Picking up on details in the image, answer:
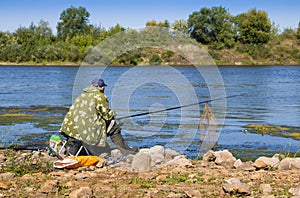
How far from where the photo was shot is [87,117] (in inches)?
356

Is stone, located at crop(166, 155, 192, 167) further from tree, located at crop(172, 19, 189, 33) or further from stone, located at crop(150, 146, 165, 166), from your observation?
tree, located at crop(172, 19, 189, 33)

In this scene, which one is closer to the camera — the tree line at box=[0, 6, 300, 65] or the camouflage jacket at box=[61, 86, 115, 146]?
the camouflage jacket at box=[61, 86, 115, 146]

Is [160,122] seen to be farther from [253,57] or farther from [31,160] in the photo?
[253,57]

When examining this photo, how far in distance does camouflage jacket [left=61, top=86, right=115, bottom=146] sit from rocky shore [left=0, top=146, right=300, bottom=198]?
0.52 metres

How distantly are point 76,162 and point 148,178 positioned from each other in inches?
57.5

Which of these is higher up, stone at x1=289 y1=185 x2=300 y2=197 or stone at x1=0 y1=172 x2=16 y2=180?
stone at x1=289 y1=185 x2=300 y2=197

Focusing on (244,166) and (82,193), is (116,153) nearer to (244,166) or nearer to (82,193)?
(244,166)

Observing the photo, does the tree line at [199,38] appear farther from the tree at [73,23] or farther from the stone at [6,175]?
the stone at [6,175]

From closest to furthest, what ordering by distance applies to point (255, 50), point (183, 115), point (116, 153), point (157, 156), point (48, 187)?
point (48, 187)
point (157, 156)
point (116, 153)
point (183, 115)
point (255, 50)

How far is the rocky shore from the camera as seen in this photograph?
6703 millimetres

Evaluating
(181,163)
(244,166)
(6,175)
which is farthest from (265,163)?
(6,175)

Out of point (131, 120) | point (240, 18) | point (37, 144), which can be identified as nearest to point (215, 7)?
point (240, 18)

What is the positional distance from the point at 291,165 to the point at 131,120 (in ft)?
31.6

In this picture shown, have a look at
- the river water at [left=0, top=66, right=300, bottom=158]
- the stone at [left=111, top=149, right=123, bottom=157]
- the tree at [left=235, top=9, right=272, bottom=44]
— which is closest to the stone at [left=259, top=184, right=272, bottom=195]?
the stone at [left=111, top=149, right=123, bottom=157]
